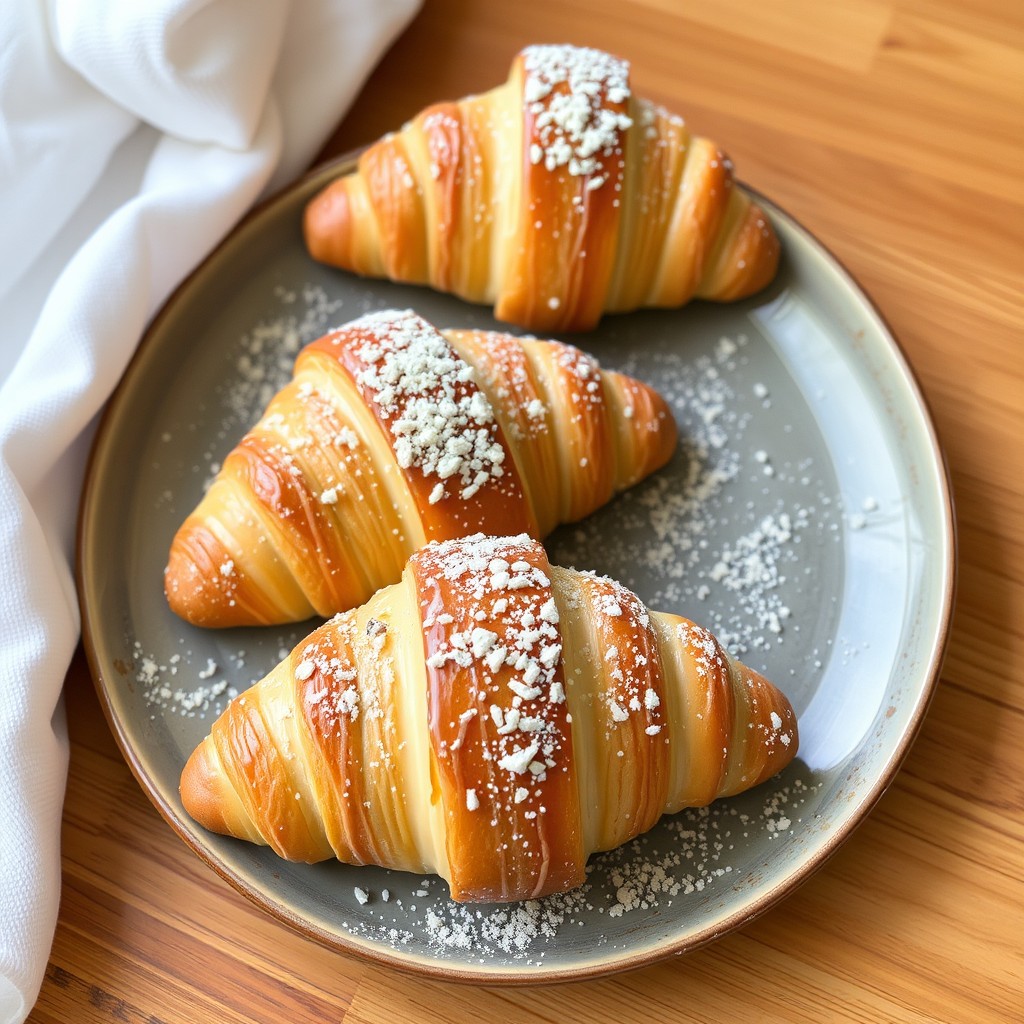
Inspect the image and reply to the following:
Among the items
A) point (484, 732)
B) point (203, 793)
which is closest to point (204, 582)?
point (203, 793)

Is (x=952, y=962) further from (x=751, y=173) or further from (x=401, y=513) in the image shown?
(x=751, y=173)

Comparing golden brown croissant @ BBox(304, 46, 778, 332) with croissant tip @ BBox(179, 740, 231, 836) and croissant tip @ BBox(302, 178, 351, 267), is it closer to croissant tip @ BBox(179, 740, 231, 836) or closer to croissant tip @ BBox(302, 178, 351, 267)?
croissant tip @ BBox(302, 178, 351, 267)

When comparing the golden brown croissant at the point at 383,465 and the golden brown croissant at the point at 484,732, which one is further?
the golden brown croissant at the point at 383,465

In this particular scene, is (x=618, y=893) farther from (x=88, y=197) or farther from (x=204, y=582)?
(x=88, y=197)

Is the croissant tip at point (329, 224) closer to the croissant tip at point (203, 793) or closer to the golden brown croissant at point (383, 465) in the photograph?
the golden brown croissant at point (383, 465)

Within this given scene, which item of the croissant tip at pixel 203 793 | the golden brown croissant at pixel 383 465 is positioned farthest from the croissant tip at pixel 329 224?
the croissant tip at pixel 203 793

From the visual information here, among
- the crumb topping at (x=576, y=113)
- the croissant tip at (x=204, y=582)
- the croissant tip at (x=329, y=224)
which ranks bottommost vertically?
the croissant tip at (x=204, y=582)
